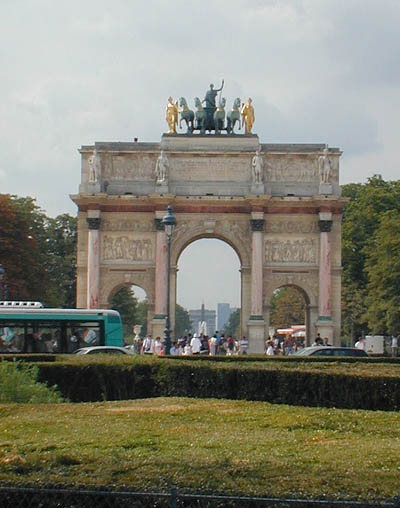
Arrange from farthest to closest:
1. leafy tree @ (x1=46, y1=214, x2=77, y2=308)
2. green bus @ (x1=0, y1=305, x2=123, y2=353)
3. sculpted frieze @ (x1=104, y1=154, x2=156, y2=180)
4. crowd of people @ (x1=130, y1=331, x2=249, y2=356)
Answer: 1. leafy tree @ (x1=46, y1=214, x2=77, y2=308)
2. sculpted frieze @ (x1=104, y1=154, x2=156, y2=180)
3. crowd of people @ (x1=130, y1=331, x2=249, y2=356)
4. green bus @ (x1=0, y1=305, x2=123, y2=353)

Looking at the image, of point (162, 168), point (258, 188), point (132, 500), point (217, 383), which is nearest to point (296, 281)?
point (258, 188)

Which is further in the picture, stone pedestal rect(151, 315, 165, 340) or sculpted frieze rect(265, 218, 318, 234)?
sculpted frieze rect(265, 218, 318, 234)

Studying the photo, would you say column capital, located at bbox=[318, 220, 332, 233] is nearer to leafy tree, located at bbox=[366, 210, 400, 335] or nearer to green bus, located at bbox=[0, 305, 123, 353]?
leafy tree, located at bbox=[366, 210, 400, 335]

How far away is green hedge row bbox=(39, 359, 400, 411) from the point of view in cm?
1644

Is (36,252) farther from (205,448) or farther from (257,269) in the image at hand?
(205,448)

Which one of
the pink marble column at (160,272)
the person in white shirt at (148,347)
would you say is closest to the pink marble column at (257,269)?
the pink marble column at (160,272)

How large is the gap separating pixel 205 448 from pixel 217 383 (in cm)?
790

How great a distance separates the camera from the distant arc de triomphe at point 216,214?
55500mm

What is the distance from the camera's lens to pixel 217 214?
5622 cm

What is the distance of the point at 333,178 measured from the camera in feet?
184

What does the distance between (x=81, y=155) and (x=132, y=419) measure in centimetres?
4507

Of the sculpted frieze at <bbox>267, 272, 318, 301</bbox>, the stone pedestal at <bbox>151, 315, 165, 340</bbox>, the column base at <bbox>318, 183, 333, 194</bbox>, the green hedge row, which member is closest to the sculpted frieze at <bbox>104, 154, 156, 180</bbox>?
the stone pedestal at <bbox>151, 315, 165, 340</bbox>

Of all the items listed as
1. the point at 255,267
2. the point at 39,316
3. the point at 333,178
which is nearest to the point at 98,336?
the point at 39,316

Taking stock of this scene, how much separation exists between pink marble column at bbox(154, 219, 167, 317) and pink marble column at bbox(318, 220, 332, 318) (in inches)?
367
